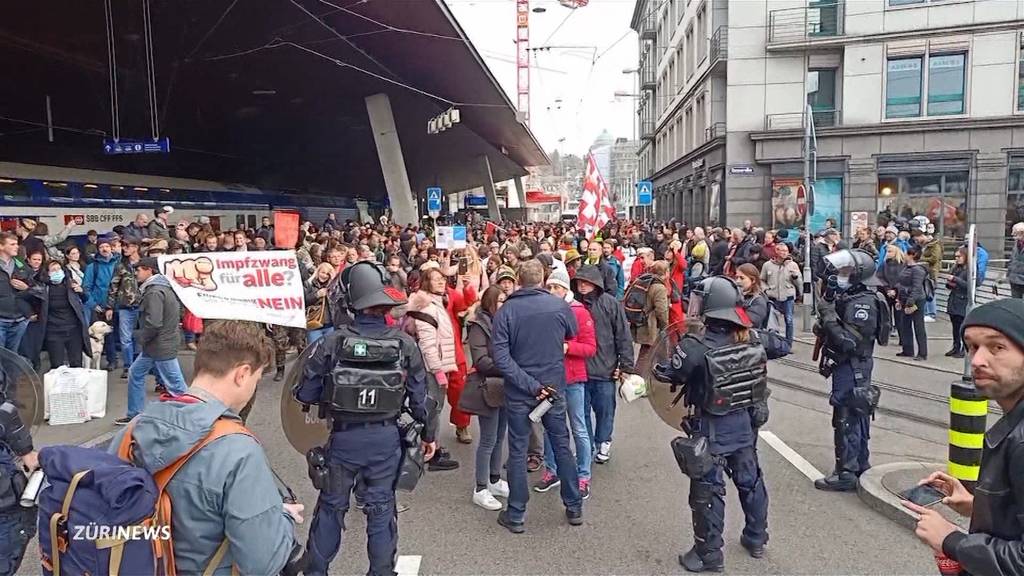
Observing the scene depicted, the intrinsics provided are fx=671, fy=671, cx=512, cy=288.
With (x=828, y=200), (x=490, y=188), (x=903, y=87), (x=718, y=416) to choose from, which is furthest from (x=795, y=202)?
(x=490, y=188)

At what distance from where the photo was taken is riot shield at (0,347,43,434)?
12.5 feet

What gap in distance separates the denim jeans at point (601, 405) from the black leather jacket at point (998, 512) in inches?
149

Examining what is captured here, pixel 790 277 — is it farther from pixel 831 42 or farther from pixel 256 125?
pixel 256 125

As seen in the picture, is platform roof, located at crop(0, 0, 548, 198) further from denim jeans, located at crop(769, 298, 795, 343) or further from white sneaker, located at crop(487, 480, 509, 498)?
white sneaker, located at crop(487, 480, 509, 498)

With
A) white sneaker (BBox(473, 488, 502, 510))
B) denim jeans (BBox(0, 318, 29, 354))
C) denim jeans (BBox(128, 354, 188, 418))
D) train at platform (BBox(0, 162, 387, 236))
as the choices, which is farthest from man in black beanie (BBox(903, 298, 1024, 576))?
train at platform (BBox(0, 162, 387, 236))

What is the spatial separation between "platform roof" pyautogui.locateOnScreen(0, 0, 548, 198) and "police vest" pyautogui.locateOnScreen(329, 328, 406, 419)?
13382 millimetres

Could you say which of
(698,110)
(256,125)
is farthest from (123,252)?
(698,110)

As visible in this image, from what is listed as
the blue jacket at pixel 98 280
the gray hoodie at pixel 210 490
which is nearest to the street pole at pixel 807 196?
the blue jacket at pixel 98 280

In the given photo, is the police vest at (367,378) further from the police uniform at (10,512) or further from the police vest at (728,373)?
the police vest at (728,373)

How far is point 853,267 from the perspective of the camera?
5.28 m

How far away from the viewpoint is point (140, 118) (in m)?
23.0

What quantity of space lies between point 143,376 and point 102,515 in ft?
→ 19.0

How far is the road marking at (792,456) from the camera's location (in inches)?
229

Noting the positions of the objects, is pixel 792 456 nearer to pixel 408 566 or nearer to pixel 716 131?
pixel 408 566
